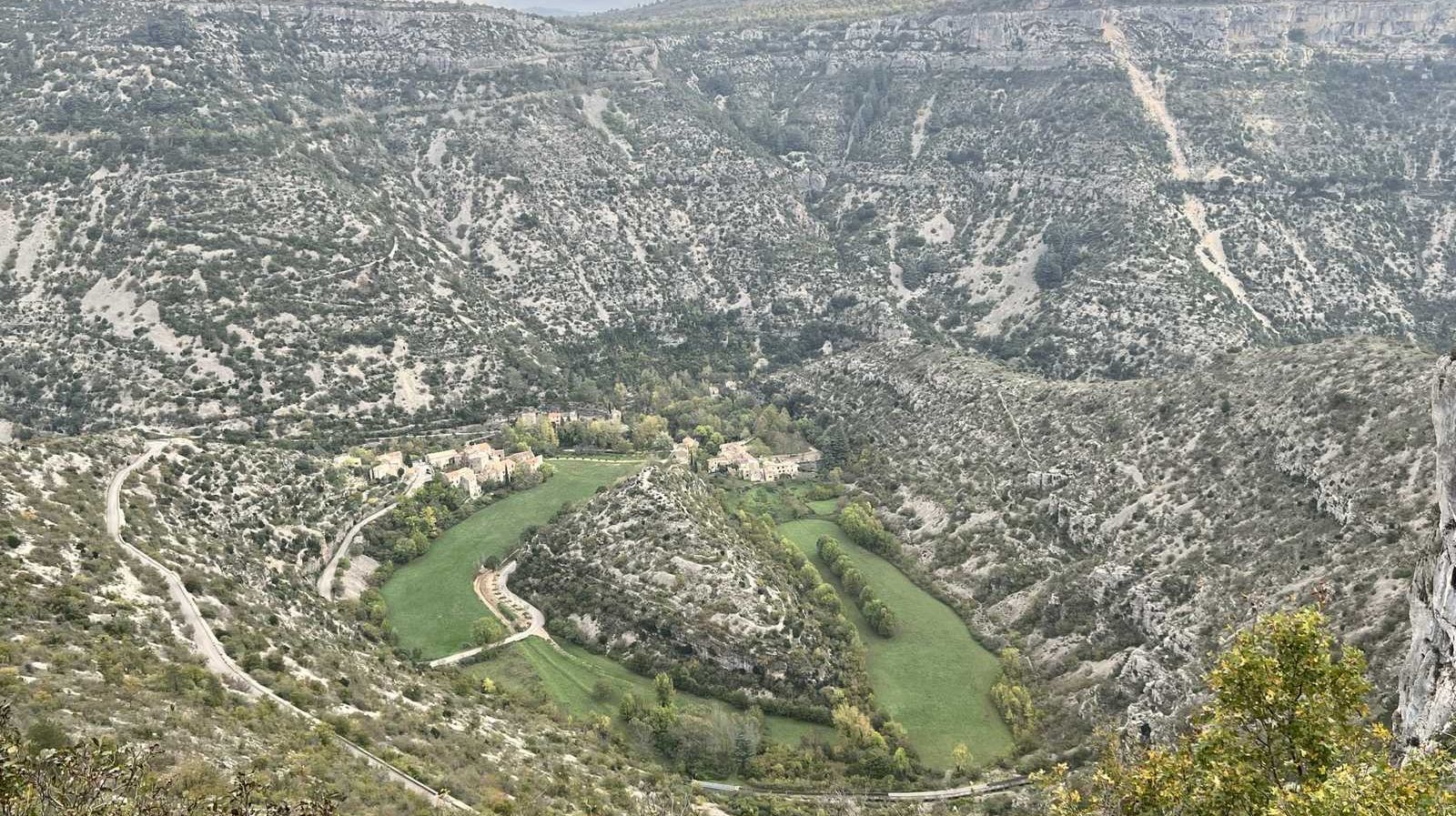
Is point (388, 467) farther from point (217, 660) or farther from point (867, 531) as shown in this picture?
point (867, 531)

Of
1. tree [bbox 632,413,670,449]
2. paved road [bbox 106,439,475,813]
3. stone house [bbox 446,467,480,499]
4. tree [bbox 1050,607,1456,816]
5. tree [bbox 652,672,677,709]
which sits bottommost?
tree [bbox 652,672,677,709]

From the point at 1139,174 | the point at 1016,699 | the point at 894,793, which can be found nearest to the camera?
the point at 894,793

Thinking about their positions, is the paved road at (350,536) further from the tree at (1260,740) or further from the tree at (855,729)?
the tree at (1260,740)

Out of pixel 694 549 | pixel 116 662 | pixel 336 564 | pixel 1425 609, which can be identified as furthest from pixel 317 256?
pixel 1425 609

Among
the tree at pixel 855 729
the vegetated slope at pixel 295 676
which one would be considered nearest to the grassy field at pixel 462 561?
the vegetated slope at pixel 295 676

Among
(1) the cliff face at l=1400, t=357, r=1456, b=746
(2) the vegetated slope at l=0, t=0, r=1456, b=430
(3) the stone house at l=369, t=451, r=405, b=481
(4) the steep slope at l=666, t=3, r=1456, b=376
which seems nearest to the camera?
(1) the cliff face at l=1400, t=357, r=1456, b=746

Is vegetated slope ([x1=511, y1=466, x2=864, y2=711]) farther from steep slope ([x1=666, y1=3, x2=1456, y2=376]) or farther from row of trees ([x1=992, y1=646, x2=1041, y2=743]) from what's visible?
steep slope ([x1=666, y1=3, x2=1456, y2=376])

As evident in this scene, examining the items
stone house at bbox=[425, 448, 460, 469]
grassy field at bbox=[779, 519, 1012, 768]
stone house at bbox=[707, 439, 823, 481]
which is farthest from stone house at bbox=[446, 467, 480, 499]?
grassy field at bbox=[779, 519, 1012, 768]

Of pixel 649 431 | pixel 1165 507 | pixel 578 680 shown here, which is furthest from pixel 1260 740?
pixel 649 431
